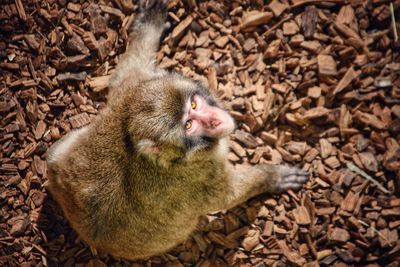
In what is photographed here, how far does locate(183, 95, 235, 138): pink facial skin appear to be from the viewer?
3.70m

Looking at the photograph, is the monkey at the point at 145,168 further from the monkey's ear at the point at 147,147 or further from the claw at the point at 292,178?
the claw at the point at 292,178

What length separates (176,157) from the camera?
3682 mm

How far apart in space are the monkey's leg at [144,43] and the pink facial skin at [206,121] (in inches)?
40.4

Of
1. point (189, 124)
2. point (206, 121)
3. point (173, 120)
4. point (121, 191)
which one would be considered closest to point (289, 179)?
point (206, 121)

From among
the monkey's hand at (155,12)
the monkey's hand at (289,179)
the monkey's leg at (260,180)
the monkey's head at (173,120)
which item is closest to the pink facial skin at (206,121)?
the monkey's head at (173,120)

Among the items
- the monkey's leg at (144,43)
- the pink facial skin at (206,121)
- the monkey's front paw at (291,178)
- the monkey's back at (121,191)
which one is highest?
the monkey's leg at (144,43)

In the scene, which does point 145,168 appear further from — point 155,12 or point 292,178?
point 155,12

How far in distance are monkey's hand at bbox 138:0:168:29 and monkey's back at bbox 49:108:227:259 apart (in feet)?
5.59

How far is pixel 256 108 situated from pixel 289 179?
100 cm

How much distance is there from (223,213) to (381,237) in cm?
190

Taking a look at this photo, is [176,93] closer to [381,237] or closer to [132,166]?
[132,166]

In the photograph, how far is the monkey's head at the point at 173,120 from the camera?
3477 mm

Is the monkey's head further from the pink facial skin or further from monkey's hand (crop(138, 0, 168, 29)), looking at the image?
monkey's hand (crop(138, 0, 168, 29))

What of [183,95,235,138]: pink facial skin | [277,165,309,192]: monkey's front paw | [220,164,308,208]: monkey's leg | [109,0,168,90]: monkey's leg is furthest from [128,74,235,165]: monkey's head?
[277,165,309,192]: monkey's front paw
